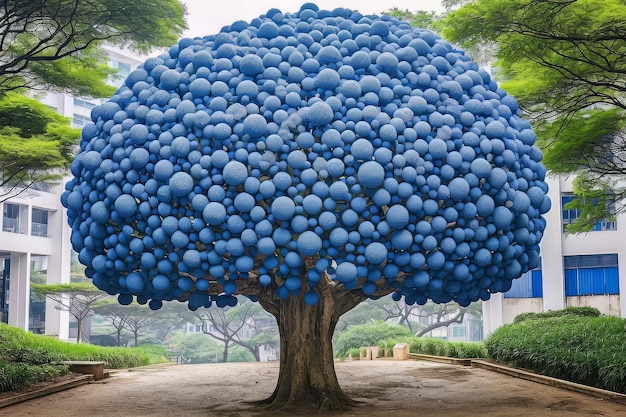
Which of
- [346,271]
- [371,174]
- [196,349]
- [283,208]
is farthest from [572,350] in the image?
[196,349]

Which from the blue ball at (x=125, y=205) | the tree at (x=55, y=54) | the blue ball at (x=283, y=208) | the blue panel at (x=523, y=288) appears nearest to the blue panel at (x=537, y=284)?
the blue panel at (x=523, y=288)

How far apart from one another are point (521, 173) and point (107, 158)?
5.60 meters

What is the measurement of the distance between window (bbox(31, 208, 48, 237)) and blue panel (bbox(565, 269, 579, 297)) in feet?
89.4

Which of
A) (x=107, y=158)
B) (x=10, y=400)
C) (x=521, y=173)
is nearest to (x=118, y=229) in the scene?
(x=107, y=158)

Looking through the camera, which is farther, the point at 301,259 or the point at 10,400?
the point at 10,400

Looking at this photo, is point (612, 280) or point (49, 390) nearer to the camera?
point (49, 390)

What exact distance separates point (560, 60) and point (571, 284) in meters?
19.0

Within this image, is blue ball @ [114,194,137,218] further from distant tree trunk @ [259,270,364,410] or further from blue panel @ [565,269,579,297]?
blue panel @ [565,269,579,297]

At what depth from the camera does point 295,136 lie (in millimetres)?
9023

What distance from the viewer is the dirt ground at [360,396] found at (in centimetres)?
1061

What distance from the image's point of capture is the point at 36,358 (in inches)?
611

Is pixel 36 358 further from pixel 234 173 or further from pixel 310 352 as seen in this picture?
pixel 234 173

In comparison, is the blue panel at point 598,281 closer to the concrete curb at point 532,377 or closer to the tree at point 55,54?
the concrete curb at point 532,377

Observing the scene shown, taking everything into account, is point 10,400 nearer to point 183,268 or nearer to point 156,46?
point 183,268
